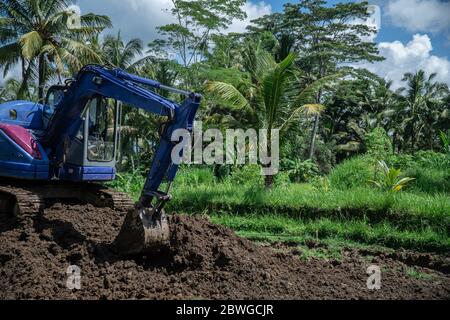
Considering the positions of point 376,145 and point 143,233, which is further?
point 376,145

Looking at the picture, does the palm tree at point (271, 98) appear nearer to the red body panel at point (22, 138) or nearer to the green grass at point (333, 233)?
the green grass at point (333, 233)

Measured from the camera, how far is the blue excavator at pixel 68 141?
7344 millimetres

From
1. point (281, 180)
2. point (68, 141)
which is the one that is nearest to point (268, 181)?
point (281, 180)

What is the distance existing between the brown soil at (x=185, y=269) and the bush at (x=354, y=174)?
5.98m

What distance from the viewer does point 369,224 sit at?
9.70 metres

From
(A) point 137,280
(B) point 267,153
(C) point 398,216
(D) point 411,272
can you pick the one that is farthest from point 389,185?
(A) point 137,280

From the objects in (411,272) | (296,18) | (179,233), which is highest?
(296,18)

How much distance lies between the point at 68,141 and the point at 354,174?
8826 millimetres

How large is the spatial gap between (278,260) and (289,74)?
24.4ft

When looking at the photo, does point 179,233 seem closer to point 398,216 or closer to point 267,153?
point 398,216

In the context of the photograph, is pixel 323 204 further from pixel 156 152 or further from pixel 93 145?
pixel 156 152

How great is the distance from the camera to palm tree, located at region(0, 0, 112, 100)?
20.1 meters

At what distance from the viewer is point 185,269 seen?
585cm

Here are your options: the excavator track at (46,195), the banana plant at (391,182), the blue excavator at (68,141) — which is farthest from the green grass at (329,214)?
the blue excavator at (68,141)
